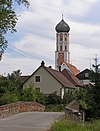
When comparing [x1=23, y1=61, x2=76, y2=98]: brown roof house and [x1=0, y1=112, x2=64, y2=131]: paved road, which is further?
[x1=23, y1=61, x2=76, y2=98]: brown roof house

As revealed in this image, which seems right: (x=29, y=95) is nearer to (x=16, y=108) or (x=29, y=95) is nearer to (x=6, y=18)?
(x=16, y=108)

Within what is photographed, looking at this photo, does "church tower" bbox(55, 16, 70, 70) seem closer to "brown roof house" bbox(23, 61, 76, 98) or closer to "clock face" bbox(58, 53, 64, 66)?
"clock face" bbox(58, 53, 64, 66)

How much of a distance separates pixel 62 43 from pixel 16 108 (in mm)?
123691

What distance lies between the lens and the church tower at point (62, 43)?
15025cm

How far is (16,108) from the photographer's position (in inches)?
1417

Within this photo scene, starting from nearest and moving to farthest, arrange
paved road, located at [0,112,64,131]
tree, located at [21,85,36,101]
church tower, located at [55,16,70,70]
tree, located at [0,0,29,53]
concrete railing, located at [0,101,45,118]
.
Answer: tree, located at [0,0,29,53] → paved road, located at [0,112,64,131] → concrete railing, located at [0,101,45,118] → tree, located at [21,85,36,101] → church tower, located at [55,16,70,70]

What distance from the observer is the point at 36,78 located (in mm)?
79375

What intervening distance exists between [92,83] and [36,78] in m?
34.1

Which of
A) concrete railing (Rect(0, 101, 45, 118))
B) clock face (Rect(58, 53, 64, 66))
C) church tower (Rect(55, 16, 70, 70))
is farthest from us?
church tower (Rect(55, 16, 70, 70))

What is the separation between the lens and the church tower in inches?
5915

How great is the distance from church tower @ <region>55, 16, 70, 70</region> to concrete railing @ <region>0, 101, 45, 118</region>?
105 metres

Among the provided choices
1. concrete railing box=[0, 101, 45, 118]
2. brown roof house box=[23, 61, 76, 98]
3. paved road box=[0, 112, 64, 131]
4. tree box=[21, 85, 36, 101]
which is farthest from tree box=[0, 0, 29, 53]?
brown roof house box=[23, 61, 76, 98]

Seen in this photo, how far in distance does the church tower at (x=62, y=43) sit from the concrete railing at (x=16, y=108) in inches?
4121

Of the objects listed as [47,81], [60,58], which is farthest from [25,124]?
[60,58]
